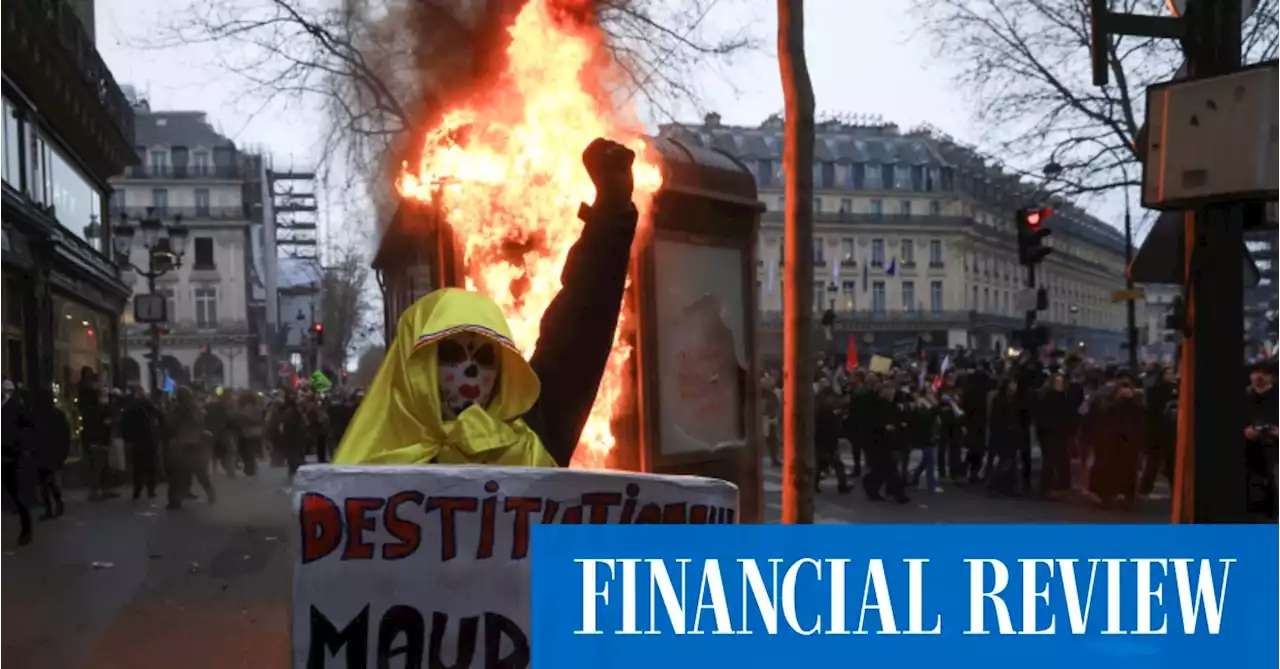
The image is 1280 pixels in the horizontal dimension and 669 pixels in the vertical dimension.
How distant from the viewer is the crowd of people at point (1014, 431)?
1397cm

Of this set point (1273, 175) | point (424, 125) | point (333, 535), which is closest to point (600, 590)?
point (333, 535)

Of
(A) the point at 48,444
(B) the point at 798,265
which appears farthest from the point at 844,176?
(B) the point at 798,265

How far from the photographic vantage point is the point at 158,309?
1861 cm

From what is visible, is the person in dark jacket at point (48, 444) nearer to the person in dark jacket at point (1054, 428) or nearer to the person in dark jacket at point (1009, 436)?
the person in dark jacket at point (1009, 436)

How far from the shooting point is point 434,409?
344 cm

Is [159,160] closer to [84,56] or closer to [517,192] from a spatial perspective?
[84,56]

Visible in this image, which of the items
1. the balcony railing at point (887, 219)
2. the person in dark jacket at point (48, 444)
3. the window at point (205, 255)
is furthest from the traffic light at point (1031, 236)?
the window at point (205, 255)

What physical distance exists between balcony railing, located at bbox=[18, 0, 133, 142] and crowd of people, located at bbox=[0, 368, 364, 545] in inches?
197

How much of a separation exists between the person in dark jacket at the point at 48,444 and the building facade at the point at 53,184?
2668 mm

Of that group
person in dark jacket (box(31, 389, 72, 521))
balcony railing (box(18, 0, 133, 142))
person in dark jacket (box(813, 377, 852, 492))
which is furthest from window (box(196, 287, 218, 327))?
person in dark jacket (box(813, 377, 852, 492))

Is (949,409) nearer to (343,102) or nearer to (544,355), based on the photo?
(343,102)

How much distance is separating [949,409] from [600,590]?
1451 centimetres

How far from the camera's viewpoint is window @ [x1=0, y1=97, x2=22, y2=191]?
16217 mm
